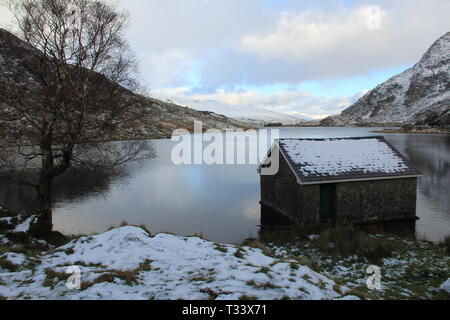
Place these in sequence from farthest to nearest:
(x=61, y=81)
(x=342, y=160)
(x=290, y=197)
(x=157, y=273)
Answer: (x=342, y=160)
(x=290, y=197)
(x=61, y=81)
(x=157, y=273)

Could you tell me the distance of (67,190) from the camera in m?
31.4

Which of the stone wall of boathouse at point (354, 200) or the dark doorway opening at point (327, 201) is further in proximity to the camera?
the dark doorway opening at point (327, 201)

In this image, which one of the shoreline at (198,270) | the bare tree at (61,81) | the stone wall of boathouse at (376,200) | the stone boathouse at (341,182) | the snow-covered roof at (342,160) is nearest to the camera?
the shoreline at (198,270)

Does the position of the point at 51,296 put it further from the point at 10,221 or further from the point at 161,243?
the point at 10,221

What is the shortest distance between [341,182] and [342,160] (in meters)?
2.08

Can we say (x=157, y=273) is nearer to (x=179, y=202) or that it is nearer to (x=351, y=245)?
(x=351, y=245)

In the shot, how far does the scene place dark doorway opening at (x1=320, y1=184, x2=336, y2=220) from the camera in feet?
65.0

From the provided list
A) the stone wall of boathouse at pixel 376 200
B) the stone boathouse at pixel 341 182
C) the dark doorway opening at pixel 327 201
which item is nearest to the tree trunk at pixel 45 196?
the stone boathouse at pixel 341 182

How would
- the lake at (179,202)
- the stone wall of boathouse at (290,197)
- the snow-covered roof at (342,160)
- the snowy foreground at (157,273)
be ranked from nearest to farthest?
the snowy foreground at (157,273), the stone wall of boathouse at (290,197), the snow-covered roof at (342,160), the lake at (179,202)

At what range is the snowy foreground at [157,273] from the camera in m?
7.43

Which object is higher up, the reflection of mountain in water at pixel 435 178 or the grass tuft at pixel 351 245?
the reflection of mountain in water at pixel 435 178

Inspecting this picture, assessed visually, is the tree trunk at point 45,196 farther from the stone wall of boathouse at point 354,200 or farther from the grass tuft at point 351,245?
the stone wall of boathouse at point 354,200

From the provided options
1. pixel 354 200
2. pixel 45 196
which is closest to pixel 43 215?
pixel 45 196

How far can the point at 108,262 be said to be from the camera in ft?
31.4
